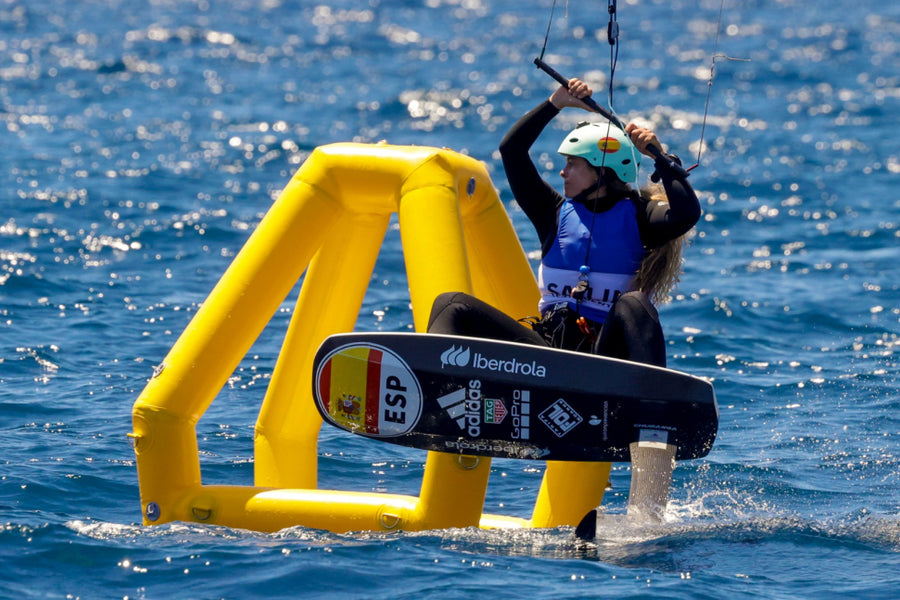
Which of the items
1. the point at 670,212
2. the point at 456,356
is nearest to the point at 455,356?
the point at 456,356

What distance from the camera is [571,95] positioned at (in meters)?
5.64

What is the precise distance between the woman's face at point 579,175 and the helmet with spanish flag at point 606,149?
0.12ft

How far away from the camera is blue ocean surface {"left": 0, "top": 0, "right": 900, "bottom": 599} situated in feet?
16.9

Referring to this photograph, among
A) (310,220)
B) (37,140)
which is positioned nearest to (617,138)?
(310,220)

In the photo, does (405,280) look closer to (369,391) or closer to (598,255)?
(598,255)

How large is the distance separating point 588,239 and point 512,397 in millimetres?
778

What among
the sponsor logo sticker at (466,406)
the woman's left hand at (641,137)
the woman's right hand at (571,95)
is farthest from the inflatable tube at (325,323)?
the woman's left hand at (641,137)

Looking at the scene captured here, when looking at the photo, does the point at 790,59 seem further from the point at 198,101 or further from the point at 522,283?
the point at 522,283

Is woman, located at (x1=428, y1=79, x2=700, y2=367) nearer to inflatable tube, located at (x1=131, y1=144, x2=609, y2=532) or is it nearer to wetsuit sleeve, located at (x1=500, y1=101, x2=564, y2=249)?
wetsuit sleeve, located at (x1=500, y1=101, x2=564, y2=249)

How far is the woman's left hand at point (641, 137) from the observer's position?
5391 millimetres

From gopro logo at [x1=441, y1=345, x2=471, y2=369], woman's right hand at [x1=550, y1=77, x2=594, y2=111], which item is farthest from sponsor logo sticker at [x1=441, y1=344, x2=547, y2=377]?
woman's right hand at [x1=550, y1=77, x2=594, y2=111]

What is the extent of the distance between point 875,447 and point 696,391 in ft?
7.43

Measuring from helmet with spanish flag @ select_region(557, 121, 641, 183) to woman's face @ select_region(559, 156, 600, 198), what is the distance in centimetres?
4

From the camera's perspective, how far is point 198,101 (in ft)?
61.0
